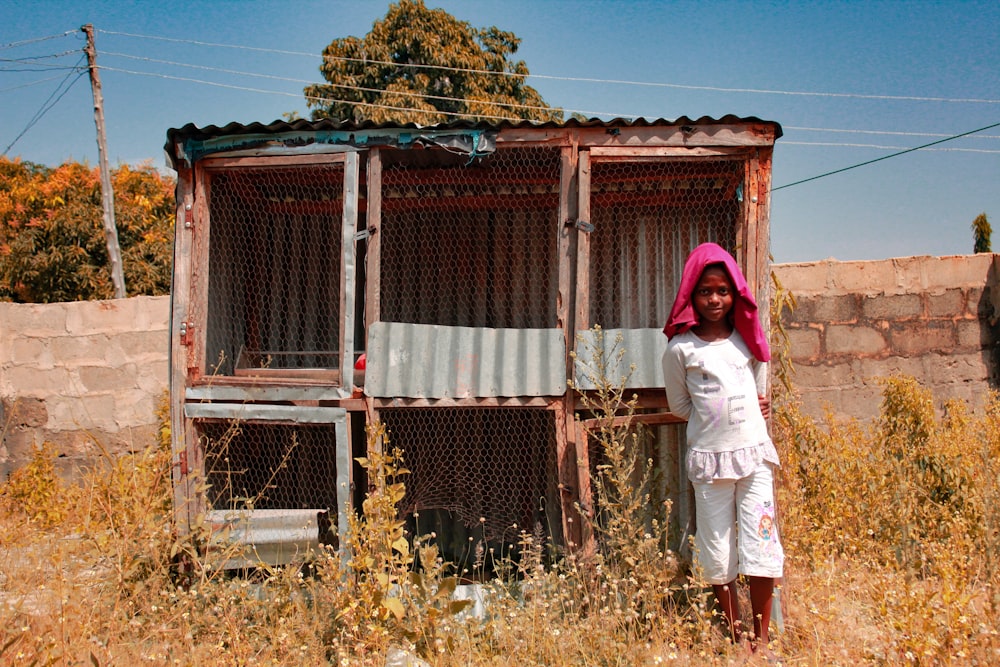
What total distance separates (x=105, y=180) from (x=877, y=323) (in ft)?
37.3

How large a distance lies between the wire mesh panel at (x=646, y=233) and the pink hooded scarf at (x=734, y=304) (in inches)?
57.1

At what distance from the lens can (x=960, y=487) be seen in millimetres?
4680

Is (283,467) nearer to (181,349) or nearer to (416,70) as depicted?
(181,349)

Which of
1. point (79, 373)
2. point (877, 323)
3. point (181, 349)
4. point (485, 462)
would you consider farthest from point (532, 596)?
point (79, 373)

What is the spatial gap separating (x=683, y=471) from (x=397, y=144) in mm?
2722

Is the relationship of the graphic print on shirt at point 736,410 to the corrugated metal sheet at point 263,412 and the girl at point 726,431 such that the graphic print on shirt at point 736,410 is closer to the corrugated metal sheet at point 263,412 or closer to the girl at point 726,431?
the girl at point 726,431

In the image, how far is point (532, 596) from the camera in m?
3.71

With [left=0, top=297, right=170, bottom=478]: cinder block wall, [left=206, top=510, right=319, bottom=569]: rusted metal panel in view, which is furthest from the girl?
[left=0, top=297, right=170, bottom=478]: cinder block wall

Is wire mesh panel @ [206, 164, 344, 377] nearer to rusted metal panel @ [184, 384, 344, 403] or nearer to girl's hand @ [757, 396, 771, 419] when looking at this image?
rusted metal panel @ [184, 384, 344, 403]

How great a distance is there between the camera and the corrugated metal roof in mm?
4059

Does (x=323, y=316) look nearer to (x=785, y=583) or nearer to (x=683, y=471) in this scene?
(x=683, y=471)

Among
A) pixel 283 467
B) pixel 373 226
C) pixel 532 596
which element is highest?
pixel 373 226

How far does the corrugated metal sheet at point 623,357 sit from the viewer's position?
4.11 m

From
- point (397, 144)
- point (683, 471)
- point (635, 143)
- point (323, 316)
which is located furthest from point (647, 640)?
point (323, 316)
